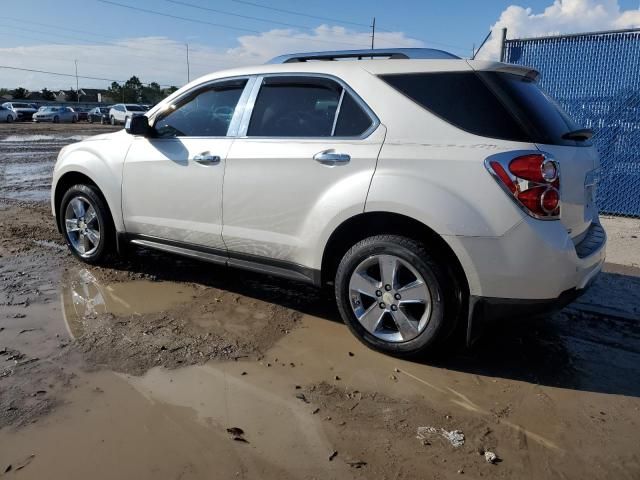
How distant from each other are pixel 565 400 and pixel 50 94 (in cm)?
8911

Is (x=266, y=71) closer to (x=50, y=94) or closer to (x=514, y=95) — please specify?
(x=514, y=95)

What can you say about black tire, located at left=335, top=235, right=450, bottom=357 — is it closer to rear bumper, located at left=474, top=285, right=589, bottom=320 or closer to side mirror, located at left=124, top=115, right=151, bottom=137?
rear bumper, located at left=474, top=285, right=589, bottom=320

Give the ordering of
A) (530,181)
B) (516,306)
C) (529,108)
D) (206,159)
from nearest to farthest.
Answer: (530,181) < (516,306) < (529,108) < (206,159)

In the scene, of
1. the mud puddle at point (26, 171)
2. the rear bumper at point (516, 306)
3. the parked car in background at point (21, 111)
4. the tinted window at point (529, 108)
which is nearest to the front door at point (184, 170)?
the tinted window at point (529, 108)

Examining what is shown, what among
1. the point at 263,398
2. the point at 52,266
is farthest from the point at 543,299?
the point at 52,266

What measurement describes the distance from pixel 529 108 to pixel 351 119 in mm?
1114

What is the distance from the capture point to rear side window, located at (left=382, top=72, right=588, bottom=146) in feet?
10.4

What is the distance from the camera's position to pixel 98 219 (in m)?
5.11

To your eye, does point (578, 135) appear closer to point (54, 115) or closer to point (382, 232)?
point (382, 232)

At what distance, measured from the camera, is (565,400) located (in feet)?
10.3

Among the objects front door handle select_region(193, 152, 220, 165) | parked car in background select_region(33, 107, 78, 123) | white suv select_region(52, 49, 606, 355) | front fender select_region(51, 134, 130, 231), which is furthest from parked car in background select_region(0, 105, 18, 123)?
front door handle select_region(193, 152, 220, 165)

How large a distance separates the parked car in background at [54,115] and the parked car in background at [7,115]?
137 centimetres

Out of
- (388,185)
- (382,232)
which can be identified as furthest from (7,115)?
(388,185)

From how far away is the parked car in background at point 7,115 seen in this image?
40.4 metres
